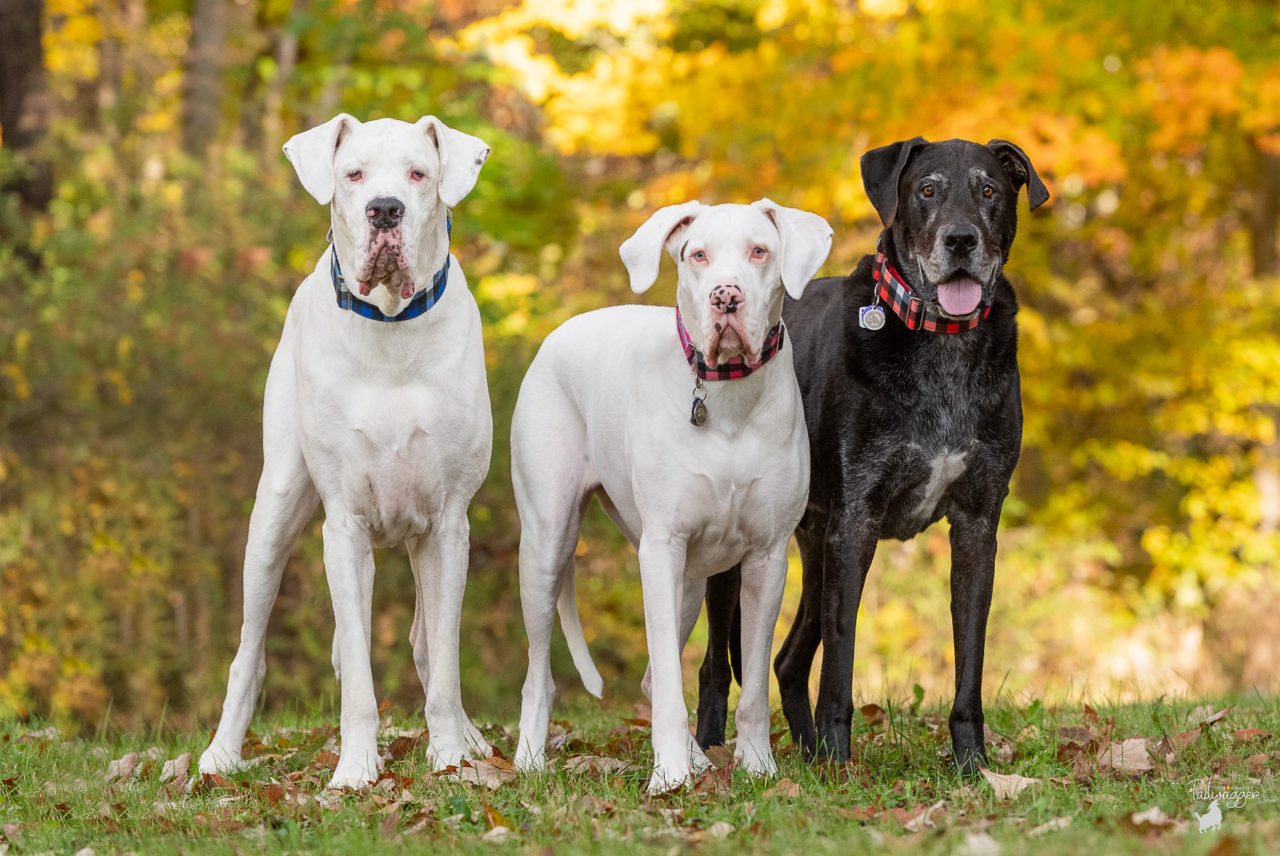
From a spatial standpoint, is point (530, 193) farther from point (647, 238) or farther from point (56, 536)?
point (647, 238)

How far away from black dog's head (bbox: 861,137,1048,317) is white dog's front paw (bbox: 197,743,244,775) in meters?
3.15

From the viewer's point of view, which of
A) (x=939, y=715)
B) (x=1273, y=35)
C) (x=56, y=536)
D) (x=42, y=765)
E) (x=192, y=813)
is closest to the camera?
(x=192, y=813)

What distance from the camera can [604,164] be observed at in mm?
16359

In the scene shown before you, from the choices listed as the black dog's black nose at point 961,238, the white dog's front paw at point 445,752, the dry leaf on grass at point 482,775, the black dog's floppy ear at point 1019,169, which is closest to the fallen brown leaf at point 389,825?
the dry leaf on grass at point 482,775

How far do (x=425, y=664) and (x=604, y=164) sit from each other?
11.5 meters

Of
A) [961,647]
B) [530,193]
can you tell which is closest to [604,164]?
[530,193]

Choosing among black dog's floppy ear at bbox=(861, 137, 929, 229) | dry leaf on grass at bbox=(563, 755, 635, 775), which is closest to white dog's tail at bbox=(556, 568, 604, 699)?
dry leaf on grass at bbox=(563, 755, 635, 775)

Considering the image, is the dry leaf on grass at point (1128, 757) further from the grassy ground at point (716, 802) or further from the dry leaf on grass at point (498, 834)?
the dry leaf on grass at point (498, 834)

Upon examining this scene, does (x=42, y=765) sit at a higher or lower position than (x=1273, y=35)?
lower

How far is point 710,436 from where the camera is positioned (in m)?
4.82

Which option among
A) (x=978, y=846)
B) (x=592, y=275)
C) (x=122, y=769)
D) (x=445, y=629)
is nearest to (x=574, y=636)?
(x=445, y=629)

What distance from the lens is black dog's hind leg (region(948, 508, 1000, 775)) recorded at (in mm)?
4902

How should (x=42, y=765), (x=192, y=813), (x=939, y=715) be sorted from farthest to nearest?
1. (x=939, y=715)
2. (x=42, y=765)
3. (x=192, y=813)

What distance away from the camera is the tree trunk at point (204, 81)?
49.5ft
